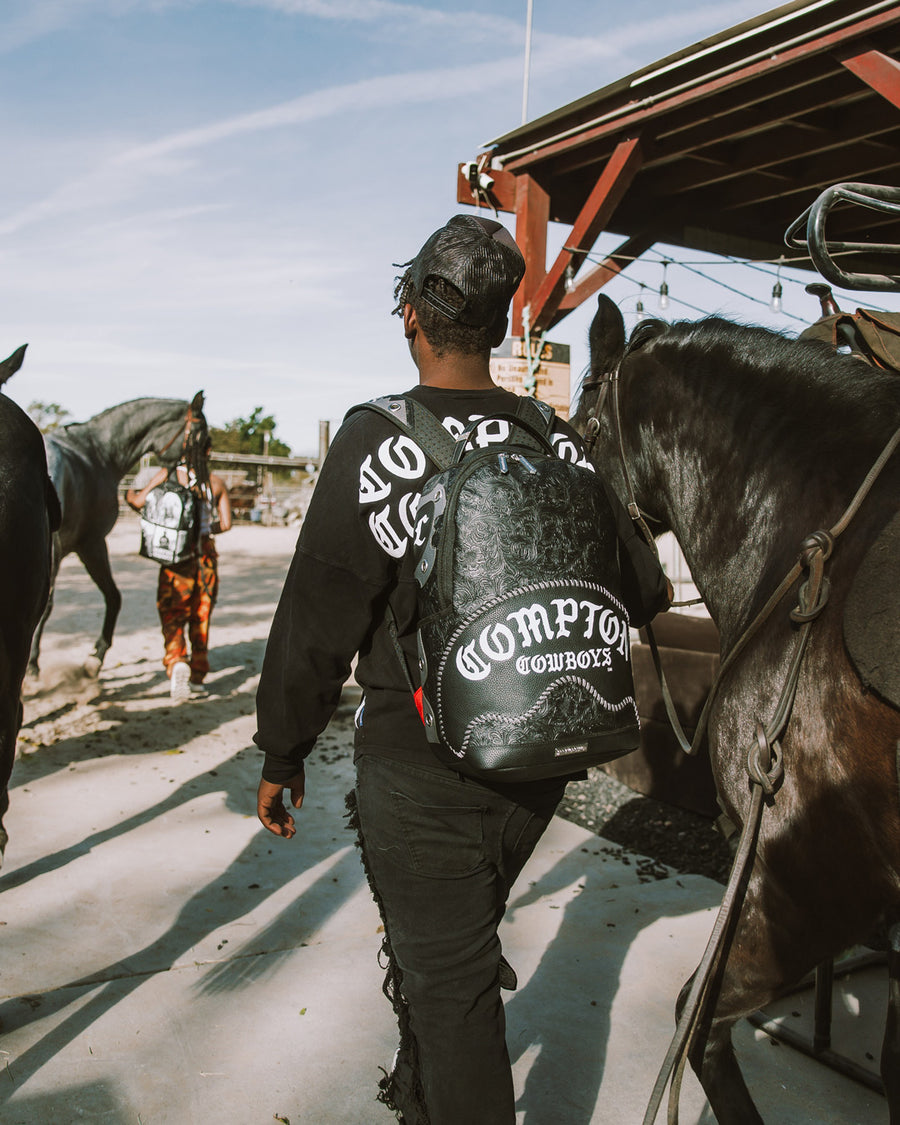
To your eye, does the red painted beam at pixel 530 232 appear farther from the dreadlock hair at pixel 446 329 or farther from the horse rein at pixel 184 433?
the dreadlock hair at pixel 446 329

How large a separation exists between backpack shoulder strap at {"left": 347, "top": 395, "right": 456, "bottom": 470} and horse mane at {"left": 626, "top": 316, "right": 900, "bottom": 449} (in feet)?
2.94

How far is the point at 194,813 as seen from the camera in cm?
473

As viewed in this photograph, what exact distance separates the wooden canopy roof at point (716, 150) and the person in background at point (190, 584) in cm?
275

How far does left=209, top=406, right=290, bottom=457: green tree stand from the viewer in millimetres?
60487

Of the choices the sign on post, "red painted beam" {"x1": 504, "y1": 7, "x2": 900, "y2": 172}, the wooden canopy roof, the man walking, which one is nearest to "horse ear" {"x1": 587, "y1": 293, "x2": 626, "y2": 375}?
the man walking

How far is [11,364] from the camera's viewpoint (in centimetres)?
328

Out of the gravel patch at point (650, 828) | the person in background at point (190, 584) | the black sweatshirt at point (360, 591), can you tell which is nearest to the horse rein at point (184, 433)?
the person in background at point (190, 584)

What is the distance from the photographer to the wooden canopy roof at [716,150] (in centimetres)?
483

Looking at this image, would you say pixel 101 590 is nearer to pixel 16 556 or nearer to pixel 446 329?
pixel 16 556

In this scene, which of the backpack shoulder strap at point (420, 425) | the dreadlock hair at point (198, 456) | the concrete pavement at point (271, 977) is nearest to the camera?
the backpack shoulder strap at point (420, 425)

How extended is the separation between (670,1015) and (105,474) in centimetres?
624

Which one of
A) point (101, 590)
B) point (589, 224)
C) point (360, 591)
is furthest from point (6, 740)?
point (589, 224)

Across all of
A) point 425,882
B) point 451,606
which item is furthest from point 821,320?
point 425,882

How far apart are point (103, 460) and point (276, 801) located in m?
6.38
